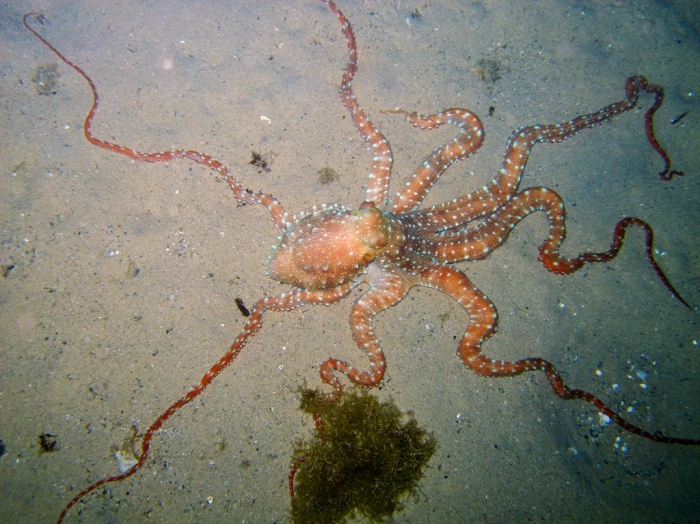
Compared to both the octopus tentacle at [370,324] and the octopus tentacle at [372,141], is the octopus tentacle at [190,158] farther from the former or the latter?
the octopus tentacle at [370,324]

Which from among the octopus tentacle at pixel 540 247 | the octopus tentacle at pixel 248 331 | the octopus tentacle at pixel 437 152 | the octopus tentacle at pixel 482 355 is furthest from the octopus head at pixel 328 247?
the octopus tentacle at pixel 482 355

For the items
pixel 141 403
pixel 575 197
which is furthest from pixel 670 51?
pixel 141 403

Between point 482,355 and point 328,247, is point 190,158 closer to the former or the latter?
point 328,247

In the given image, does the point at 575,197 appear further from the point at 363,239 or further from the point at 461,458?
the point at 461,458

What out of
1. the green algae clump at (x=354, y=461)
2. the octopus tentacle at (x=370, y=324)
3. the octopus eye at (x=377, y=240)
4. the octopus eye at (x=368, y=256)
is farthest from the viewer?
the octopus tentacle at (x=370, y=324)

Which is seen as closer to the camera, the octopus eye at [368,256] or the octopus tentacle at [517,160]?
the octopus eye at [368,256]

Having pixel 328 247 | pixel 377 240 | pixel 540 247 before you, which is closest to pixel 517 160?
pixel 540 247

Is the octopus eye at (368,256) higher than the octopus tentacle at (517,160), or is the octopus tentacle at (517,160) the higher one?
the octopus tentacle at (517,160)
